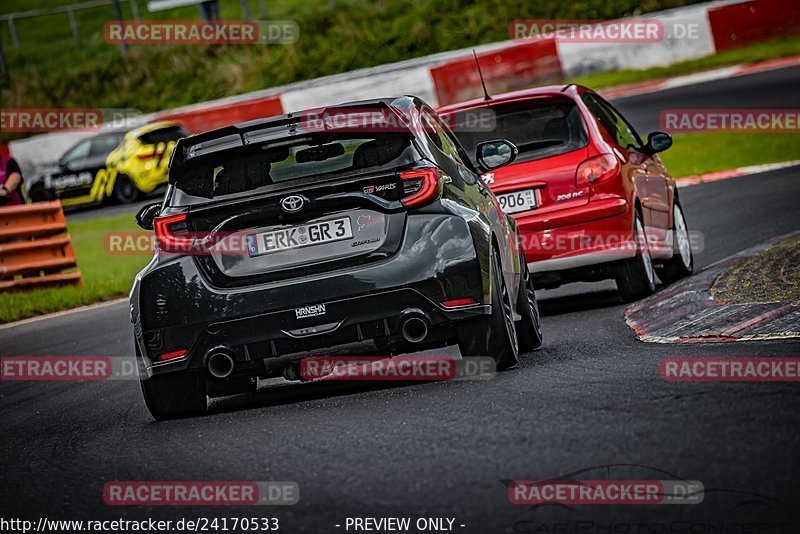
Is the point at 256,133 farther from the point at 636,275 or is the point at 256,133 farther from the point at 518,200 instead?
the point at 636,275

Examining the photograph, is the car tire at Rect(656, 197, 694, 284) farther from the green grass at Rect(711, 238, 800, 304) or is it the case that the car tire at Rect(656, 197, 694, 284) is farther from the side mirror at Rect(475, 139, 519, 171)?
the side mirror at Rect(475, 139, 519, 171)

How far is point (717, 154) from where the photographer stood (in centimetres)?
1986

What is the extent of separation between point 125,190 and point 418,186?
21.8 meters

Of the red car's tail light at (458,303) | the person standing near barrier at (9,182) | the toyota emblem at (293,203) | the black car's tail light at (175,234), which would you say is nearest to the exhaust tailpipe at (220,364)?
the black car's tail light at (175,234)

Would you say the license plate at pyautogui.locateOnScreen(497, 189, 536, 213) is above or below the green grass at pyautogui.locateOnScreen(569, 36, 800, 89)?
above

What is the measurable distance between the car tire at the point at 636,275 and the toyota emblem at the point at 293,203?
12.9 feet

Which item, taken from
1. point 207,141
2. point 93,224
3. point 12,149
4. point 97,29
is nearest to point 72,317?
point 207,141

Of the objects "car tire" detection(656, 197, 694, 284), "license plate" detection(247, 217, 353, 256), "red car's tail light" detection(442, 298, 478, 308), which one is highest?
"license plate" detection(247, 217, 353, 256)

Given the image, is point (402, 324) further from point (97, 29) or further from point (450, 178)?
point (97, 29)

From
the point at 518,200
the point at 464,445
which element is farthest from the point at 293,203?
the point at 518,200

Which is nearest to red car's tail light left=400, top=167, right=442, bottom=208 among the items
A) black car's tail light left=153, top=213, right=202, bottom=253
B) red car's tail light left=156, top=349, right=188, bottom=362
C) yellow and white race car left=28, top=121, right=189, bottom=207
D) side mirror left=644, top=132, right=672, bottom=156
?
black car's tail light left=153, top=213, right=202, bottom=253

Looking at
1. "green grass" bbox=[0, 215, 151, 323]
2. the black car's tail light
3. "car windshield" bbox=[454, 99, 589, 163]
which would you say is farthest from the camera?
"green grass" bbox=[0, 215, 151, 323]

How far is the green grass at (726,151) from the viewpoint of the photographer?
60.5 feet

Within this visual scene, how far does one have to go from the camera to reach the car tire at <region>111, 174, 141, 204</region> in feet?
91.0
